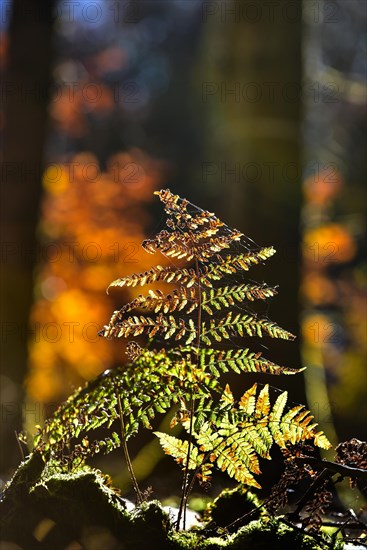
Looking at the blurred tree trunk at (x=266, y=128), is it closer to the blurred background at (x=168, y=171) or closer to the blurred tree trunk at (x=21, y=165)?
the blurred background at (x=168, y=171)

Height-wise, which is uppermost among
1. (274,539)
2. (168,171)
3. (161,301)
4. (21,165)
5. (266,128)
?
(168,171)

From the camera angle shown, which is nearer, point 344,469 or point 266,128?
point 344,469

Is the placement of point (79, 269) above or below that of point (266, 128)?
below

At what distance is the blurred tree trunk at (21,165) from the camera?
5.76 m

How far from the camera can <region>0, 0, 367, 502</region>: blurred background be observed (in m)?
5.11

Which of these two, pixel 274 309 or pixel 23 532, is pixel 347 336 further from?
pixel 23 532

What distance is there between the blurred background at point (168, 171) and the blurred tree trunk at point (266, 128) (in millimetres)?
12

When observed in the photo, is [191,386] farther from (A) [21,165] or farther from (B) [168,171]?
(B) [168,171]

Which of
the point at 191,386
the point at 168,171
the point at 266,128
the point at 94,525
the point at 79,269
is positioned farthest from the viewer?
the point at 168,171

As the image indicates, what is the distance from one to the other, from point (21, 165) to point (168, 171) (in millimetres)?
10820

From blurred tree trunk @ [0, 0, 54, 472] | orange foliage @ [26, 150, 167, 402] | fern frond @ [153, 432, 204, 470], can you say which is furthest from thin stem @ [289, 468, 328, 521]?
orange foliage @ [26, 150, 167, 402]

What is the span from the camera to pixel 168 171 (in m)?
16.5

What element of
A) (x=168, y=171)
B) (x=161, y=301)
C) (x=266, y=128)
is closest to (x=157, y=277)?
(x=161, y=301)

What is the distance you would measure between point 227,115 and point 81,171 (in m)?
7.87
